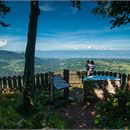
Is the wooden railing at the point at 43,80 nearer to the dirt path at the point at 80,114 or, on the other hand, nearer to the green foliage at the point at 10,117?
the dirt path at the point at 80,114

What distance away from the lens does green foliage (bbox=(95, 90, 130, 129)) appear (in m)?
A: 13.7

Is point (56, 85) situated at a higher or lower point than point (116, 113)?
higher

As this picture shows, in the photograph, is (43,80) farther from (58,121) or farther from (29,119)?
(29,119)

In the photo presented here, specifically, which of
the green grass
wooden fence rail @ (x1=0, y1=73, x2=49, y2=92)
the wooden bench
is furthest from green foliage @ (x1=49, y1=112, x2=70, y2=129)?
wooden fence rail @ (x1=0, y1=73, x2=49, y2=92)

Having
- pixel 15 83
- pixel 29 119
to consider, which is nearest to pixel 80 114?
pixel 29 119

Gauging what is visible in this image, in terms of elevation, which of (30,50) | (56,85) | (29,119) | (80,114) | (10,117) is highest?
(30,50)

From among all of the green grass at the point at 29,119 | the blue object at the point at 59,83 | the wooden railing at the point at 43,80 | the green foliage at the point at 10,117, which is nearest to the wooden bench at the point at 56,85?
the blue object at the point at 59,83

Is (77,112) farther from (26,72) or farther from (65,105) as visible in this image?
(26,72)

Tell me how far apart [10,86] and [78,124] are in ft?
33.7

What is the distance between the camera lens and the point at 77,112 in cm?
1730

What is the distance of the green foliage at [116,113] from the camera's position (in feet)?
44.8

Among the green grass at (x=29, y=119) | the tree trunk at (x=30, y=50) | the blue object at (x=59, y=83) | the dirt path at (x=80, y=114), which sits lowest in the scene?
the dirt path at (x=80, y=114)

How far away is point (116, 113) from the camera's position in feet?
47.6

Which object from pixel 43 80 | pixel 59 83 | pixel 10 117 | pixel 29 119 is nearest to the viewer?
pixel 10 117
